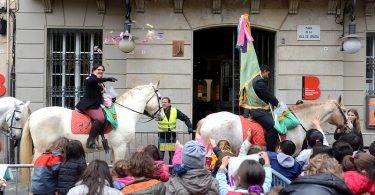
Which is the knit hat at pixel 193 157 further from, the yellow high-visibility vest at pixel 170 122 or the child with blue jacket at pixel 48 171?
the yellow high-visibility vest at pixel 170 122

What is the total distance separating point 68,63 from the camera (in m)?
15.4

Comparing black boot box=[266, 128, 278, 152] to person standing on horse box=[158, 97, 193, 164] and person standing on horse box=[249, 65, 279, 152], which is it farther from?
person standing on horse box=[158, 97, 193, 164]

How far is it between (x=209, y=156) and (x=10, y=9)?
9933 mm

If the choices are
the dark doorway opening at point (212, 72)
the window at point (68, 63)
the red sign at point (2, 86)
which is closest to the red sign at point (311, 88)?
the dark doorway opening at point (212, 72)

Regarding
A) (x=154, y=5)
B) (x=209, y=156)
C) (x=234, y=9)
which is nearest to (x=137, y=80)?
(x=154, y=5)

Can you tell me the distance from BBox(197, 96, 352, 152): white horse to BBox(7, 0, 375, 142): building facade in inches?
171

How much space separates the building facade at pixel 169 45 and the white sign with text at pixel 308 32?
0.32 ft

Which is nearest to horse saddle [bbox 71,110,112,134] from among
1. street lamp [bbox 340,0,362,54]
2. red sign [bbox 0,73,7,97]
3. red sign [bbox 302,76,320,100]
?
red sign [bbox 0,73,7,97]

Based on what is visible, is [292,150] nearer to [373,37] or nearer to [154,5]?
[154,5]

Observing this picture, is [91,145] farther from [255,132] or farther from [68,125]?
[255,132]

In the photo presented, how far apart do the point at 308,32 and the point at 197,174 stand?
35.5 ft

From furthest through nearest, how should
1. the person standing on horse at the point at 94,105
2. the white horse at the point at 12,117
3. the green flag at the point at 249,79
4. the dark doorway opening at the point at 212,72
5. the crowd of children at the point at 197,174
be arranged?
1. the dark doorway opening at the point at 212,72
2. the white horse at the point at 12,117
3. the green flag at the point at 249,79
4. the person standing on horse at the point at 94,105
5. the crowd of children at the point at 197,174

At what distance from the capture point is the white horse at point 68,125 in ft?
33.2

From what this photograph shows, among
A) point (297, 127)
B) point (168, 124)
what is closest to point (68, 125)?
point (168, 124)
